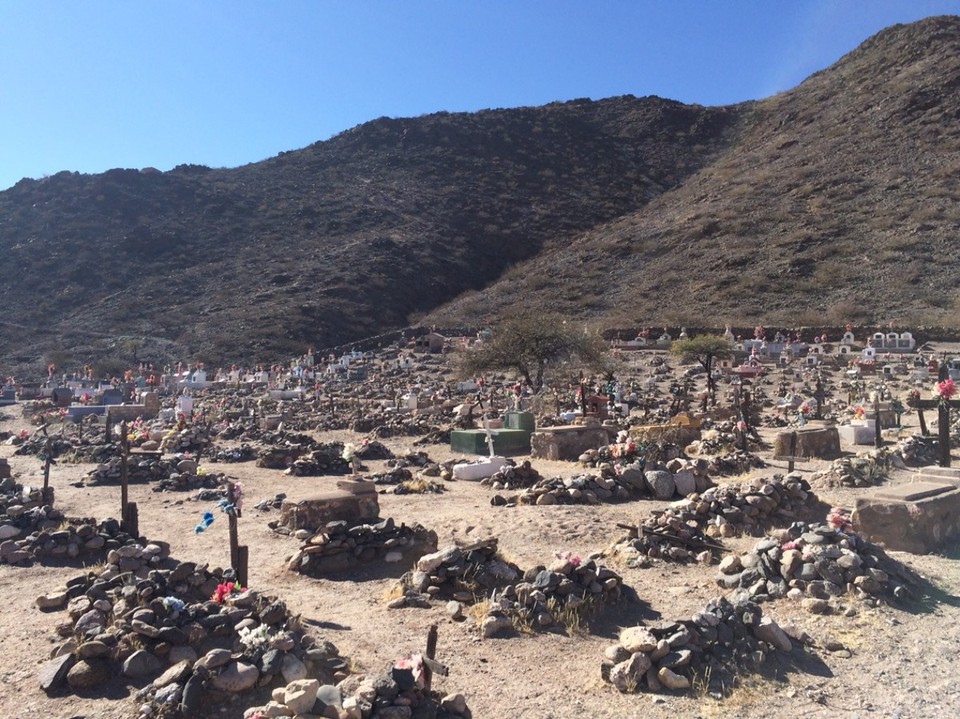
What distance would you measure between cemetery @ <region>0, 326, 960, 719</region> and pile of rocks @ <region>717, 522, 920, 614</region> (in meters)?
0.02

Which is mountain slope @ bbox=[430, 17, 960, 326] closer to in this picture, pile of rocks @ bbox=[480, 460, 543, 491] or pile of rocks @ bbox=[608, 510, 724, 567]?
pile of rocks @ bbox=[480, 460, 543, 491]

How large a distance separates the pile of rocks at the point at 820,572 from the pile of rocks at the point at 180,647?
407cm

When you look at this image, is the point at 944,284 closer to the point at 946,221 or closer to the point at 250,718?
the point at 946,221

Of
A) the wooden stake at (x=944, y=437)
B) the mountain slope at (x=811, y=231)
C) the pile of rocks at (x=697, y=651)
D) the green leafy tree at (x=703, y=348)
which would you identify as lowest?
the pile of rocks at (x=697, y=651)

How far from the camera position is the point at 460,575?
809 centimetres

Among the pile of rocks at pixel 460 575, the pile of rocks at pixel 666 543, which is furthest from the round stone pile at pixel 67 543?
the pile of rocks at pixel 666 543

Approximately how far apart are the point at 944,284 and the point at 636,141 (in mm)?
66641

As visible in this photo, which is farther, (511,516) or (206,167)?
(206,167)

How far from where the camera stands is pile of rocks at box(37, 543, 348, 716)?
554 centimetres

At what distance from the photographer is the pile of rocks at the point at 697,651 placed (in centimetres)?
576

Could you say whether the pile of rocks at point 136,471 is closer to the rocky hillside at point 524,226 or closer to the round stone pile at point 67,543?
the round stone pile at point 67,543

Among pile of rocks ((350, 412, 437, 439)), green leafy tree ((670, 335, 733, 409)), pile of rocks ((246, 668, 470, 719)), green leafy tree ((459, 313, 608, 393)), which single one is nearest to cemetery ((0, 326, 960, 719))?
pile of rocks ((246, 668, 470, 719))

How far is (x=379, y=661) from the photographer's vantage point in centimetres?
640

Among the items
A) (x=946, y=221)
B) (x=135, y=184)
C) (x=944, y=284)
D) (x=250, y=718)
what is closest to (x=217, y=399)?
(x=250, y=718)
